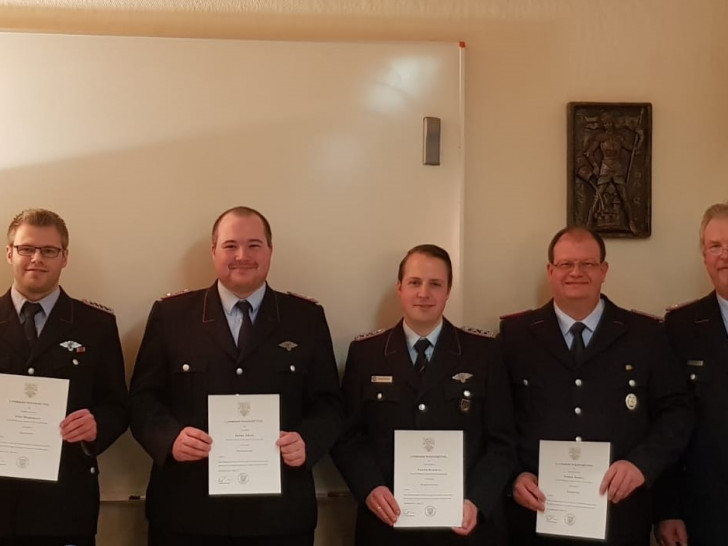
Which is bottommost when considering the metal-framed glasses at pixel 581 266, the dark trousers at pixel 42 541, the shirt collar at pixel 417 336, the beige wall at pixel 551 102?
the dark trousers at pixel 42 541

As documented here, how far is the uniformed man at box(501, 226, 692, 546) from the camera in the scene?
220cm

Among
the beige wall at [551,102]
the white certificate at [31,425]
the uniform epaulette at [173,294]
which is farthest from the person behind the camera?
the beige wall at [551,102]

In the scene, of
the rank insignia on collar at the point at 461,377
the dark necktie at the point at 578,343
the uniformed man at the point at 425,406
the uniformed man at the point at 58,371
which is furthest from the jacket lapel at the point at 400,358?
the uniformed man at the point at 58,371

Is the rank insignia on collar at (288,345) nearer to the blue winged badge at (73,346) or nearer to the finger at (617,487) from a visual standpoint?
the blue winged badge at (73,346)

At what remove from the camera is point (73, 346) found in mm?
2256

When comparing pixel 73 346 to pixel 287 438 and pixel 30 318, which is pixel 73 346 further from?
pixel 287 438

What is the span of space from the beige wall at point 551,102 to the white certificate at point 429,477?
0.75 meters

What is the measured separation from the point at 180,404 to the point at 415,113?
4.50 ft

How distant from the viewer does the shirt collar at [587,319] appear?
236 centimetres

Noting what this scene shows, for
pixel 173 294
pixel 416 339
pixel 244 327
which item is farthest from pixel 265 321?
pixel 416 339

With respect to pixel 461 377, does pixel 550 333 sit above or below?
above

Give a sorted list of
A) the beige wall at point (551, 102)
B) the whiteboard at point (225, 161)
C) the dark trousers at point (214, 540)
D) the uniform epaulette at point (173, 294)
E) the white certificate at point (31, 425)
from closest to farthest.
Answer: the white certificate at point (31, 425)
the dark trousers at point (214, 540)
the uniform epaulette at point (173, 294)
the whiteboard at point (225, 161)
the beige wall at point (551, 102)

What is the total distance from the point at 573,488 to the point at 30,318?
175cm

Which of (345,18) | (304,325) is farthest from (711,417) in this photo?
(345,18)
